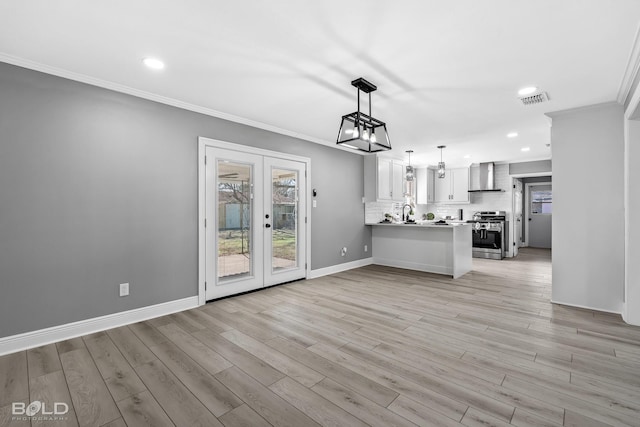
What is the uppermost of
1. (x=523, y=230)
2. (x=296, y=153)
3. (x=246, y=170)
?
(x=296, y=153)

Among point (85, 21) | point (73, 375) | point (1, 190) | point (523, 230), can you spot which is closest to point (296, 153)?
point (85, 21)

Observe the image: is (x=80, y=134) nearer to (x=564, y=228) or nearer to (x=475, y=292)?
(x=475, y=292)

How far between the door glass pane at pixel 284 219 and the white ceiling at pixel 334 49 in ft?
4.12

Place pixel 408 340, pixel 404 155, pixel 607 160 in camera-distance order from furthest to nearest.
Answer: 1. pixel 404 155
2. pixel 607 160
3. pixel 408 340

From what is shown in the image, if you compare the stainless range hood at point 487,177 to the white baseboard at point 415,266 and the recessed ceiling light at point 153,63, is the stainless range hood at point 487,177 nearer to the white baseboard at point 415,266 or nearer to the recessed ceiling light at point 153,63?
the white baseboard at point 415,266

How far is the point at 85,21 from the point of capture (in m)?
2.06

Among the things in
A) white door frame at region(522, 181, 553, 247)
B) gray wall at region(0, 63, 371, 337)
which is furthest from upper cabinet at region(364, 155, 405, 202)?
white door frame at region(522, 181, 553, 247)

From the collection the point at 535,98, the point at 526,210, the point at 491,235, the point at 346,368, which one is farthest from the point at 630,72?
the point at 526,210

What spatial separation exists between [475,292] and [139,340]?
4.29 m

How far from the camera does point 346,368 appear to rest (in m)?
2.25

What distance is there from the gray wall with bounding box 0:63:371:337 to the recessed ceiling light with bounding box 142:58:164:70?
739mm

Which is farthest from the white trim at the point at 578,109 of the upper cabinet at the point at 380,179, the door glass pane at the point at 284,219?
the door glass pane at the point at 284,219

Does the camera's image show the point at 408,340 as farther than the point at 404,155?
No

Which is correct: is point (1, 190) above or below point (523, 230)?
above
